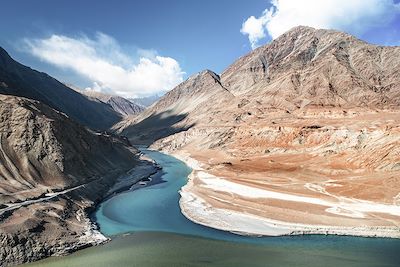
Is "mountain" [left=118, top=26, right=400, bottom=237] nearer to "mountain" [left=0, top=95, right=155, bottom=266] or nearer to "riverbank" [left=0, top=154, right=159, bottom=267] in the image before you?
"riverbank" [left=0, top=154, right=159, bottom=267]

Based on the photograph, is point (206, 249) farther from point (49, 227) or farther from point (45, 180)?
point (45, 180)

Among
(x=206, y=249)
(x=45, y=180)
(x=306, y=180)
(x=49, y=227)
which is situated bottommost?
(x=49, y=227)

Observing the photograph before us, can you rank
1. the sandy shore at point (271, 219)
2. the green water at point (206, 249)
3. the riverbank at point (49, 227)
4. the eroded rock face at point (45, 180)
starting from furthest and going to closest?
the sandy shore at point (271, 219) → the eroded rock face at point (45, 180) → the riverbank at point (49, 227) → the green water at point (206, 249)

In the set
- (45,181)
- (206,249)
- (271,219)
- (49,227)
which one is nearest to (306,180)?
(271,219)

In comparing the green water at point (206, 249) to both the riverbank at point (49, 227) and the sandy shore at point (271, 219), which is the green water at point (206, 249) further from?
the riverbank at point (49, 227)

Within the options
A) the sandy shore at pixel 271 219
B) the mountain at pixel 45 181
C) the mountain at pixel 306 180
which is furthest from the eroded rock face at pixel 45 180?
the mountain at pixel 306 180

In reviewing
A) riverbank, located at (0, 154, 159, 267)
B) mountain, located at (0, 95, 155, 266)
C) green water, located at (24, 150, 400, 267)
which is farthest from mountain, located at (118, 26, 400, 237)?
mountain, located at (0, 95, 155, 266)
